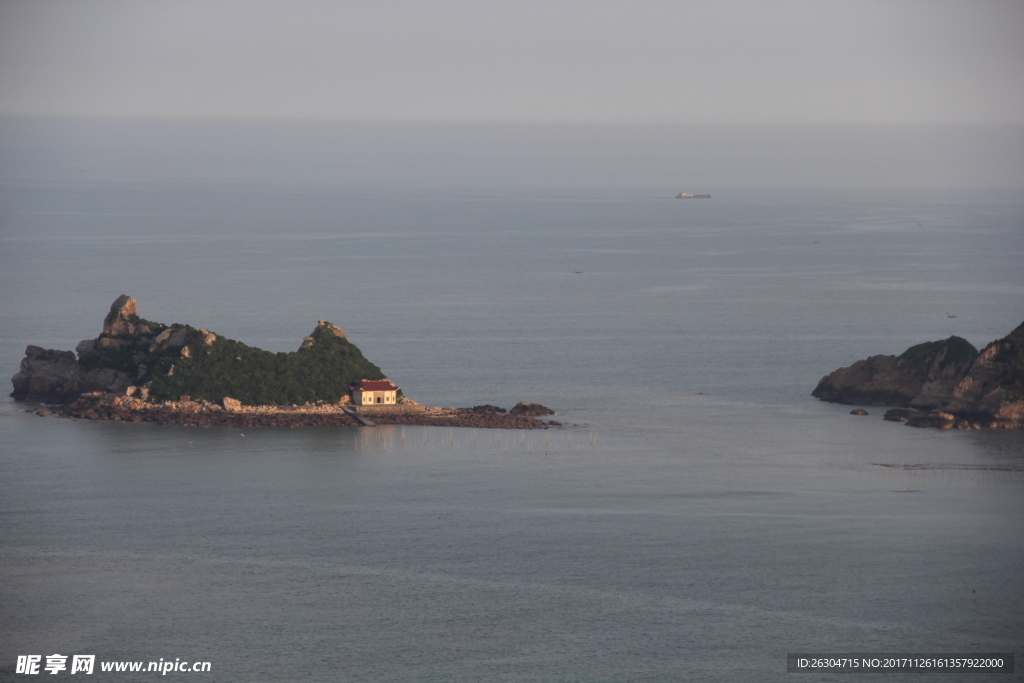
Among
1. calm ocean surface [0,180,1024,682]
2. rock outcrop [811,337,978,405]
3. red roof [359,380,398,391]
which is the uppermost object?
rock outcrop [811,337,978,405]

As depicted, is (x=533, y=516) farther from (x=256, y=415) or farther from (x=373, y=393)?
(x=256, y=415)

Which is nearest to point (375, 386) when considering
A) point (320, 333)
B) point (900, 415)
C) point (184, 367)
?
point (320, 333)

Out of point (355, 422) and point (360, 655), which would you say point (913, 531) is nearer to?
point (360, 655)

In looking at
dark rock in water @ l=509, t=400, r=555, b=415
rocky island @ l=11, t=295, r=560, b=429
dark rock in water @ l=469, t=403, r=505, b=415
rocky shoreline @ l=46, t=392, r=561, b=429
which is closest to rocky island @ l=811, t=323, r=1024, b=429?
dark rock in water @ l=509, t=400, r=555, b=415

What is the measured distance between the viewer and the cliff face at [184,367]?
60.5m

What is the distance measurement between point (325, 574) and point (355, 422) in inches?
801

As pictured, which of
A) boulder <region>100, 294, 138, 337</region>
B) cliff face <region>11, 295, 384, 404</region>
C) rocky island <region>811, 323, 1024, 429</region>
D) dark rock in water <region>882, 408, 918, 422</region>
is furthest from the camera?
boulder <region>100, 294, 138, 337</region>

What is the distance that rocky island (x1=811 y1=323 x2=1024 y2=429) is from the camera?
59344 mm

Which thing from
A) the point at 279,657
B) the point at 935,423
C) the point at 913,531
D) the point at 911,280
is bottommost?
the point at 279,657

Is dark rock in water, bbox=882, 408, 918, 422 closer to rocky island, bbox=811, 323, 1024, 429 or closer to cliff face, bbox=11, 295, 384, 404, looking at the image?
rocky island, bbox=811, 323, 1024, 429

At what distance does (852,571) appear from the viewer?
41.1 meters

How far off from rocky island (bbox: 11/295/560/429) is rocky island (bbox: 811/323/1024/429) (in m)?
16.7

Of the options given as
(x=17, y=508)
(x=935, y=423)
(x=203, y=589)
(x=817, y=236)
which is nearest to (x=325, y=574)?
(x=203, y=589)

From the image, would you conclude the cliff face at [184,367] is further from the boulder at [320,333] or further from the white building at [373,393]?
the white building at [373,393]
